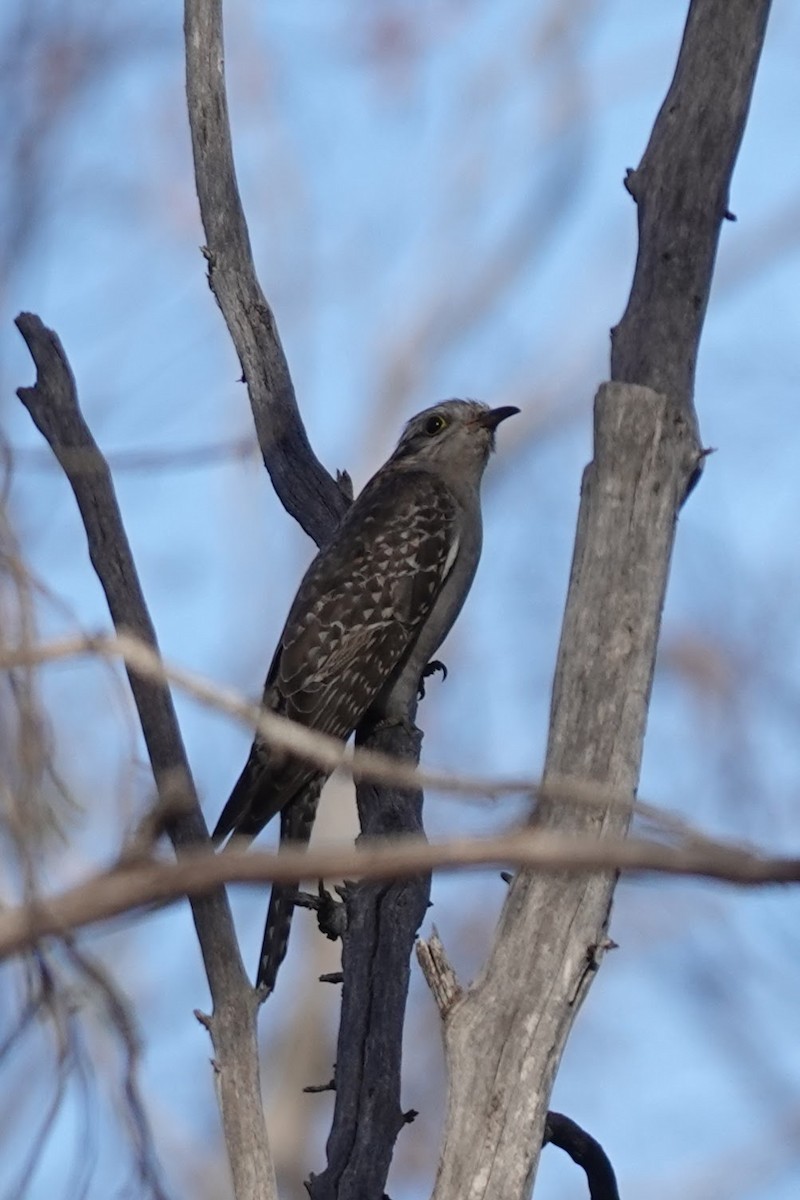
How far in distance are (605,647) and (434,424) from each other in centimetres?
445

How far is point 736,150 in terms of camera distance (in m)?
4.19

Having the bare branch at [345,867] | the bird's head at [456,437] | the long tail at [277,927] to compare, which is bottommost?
the bare branch at [345,867]

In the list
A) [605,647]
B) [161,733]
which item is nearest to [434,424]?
[161,733]

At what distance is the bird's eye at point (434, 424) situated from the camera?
7.94m

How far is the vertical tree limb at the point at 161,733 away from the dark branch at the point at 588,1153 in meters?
0.76

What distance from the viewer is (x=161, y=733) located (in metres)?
3.99

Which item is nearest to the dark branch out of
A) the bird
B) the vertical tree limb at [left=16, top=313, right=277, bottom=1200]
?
the vertical tree limb at [left=16, top=313, right=277, bottom=1200]

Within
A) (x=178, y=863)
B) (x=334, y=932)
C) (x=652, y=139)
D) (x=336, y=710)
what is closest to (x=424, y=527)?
(x=336, y=710)

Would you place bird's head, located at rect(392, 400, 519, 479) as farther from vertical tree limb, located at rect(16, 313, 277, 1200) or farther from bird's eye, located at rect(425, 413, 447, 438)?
vertical tree limb, located at rect(16, 313, 277, 1200)

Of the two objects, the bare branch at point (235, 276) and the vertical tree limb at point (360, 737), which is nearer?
the vertical tree limb at point (360, 737)

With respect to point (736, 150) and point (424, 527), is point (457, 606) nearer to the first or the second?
point (424, 527)

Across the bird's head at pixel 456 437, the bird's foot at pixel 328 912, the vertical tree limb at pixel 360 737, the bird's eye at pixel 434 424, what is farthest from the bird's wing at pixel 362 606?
the bird's foot at pixel 328 912

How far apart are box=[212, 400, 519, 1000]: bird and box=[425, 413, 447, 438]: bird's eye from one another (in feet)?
0.17

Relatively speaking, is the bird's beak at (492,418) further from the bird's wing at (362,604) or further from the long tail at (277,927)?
the long tail at (277,927)
